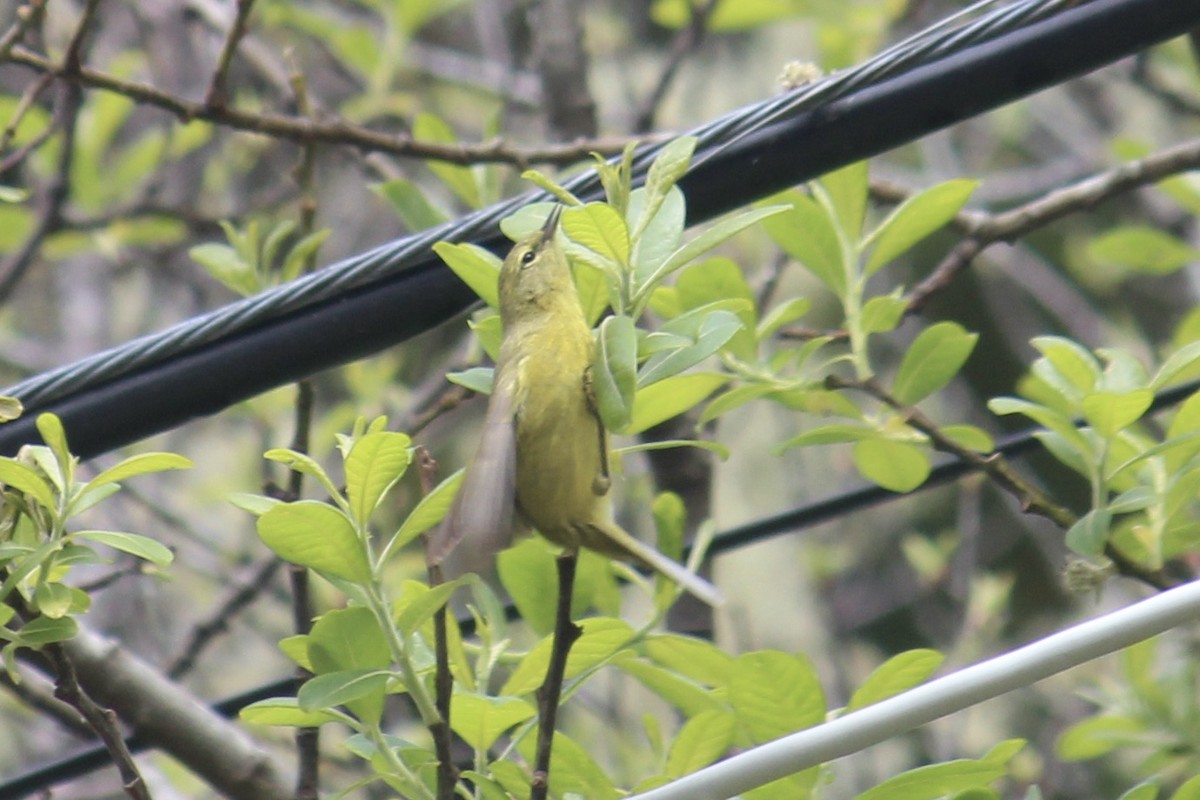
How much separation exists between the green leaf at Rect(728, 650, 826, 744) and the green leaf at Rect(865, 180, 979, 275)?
23.1 inches

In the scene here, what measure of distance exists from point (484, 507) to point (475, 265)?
0.99 ft

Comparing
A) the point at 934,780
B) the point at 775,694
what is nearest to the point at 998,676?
the point at 934,780

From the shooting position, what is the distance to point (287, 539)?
1.31 m

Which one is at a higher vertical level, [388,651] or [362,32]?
[362,32]

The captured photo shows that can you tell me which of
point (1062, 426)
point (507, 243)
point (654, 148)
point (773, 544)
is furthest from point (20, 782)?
point (773, 544)

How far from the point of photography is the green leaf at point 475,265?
1.44m

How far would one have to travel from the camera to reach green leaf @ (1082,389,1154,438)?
59.4 inches

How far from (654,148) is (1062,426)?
597 mm

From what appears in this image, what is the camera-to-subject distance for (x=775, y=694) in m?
1.47

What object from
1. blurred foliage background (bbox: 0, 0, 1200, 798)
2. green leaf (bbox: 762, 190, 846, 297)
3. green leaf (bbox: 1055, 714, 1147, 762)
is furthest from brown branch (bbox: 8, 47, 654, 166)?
green leaf (bbox: 1055, 714, 1147, 762)

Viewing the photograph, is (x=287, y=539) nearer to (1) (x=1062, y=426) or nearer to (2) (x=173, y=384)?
(2) (x=173, y=384)

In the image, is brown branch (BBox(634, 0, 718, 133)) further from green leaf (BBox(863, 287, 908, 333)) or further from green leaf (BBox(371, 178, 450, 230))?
green leaf (BBox(863, 287, 908, 333))

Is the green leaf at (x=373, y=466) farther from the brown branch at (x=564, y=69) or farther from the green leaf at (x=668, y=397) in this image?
the brown branch at (x=564, y=69)

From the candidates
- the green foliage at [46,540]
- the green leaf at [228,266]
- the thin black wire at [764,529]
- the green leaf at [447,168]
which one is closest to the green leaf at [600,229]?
the green foliage at [46,540]
